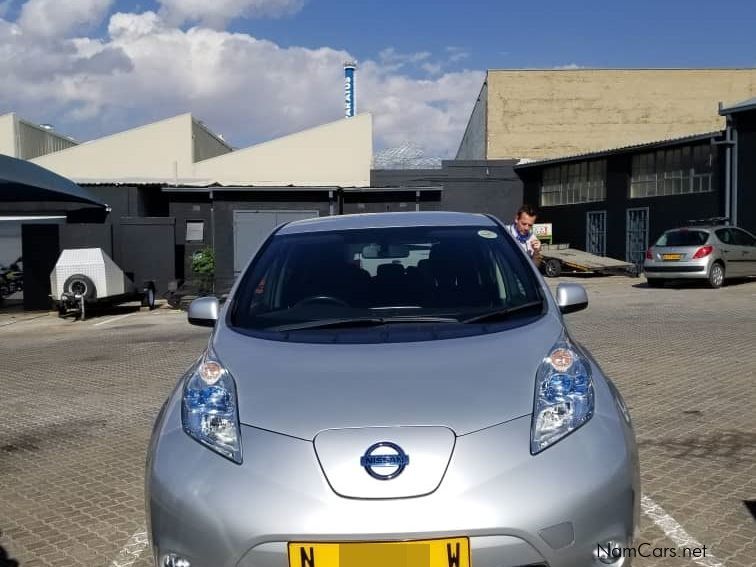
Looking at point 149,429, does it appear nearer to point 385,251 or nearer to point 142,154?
point 385,251

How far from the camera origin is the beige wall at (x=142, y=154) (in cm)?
3238

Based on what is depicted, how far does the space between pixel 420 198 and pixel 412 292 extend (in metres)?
24.3

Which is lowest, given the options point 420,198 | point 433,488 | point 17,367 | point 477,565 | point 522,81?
point 17,367

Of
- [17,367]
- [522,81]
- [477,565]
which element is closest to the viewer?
[477,565]

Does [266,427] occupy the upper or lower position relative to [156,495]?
upper

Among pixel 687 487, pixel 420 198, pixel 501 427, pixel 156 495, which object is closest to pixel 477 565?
pixel 501 427

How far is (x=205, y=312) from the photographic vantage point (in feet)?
12.6

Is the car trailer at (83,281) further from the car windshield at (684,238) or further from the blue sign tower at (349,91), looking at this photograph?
the blue sign tower at (349,91)

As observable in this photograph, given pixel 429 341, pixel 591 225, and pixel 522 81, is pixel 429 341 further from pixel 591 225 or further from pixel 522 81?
pixel 522 81

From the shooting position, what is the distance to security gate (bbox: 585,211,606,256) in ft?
91.0

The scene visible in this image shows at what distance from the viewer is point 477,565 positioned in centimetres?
238

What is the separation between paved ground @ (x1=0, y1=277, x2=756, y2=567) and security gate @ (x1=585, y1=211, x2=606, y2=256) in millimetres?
14189

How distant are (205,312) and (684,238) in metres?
16.8

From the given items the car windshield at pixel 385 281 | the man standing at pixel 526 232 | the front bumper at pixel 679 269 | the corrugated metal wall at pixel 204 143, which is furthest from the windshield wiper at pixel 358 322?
the corrugated metal wall at pixel 204 143
